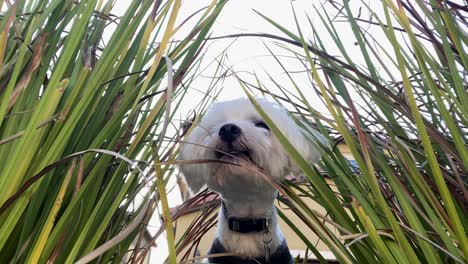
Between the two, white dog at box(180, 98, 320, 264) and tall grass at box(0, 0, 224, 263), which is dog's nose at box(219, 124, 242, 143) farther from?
tall grass at box(0, 0, 224, 263)

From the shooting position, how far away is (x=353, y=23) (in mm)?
939

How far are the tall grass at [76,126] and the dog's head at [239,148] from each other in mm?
635

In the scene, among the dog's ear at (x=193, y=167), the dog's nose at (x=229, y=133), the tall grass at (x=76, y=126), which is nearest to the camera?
the tall grass at (x=76, y=126)

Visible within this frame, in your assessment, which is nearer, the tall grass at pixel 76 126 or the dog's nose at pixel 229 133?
the tall grass at pixel 76 126

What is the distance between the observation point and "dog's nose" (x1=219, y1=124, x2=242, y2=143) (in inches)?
63.7

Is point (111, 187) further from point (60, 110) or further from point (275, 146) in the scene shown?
point (275, 146)

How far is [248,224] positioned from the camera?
177 cm

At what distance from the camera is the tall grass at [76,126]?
2.17ft

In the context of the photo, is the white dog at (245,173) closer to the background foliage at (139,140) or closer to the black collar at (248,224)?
the black collar at (248,224)

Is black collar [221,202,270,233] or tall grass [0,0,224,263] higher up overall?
tall grass [0,0,224,263]

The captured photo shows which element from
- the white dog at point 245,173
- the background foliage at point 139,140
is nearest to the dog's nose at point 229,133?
the white dog at point 245,173

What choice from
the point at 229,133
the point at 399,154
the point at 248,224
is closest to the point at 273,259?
the point at 248,224

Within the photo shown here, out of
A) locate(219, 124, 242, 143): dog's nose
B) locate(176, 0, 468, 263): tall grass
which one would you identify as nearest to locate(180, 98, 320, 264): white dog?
locate(219, 124, 242, 143): dog's nose

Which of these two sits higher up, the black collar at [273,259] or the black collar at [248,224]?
the black collar at [248,224]
